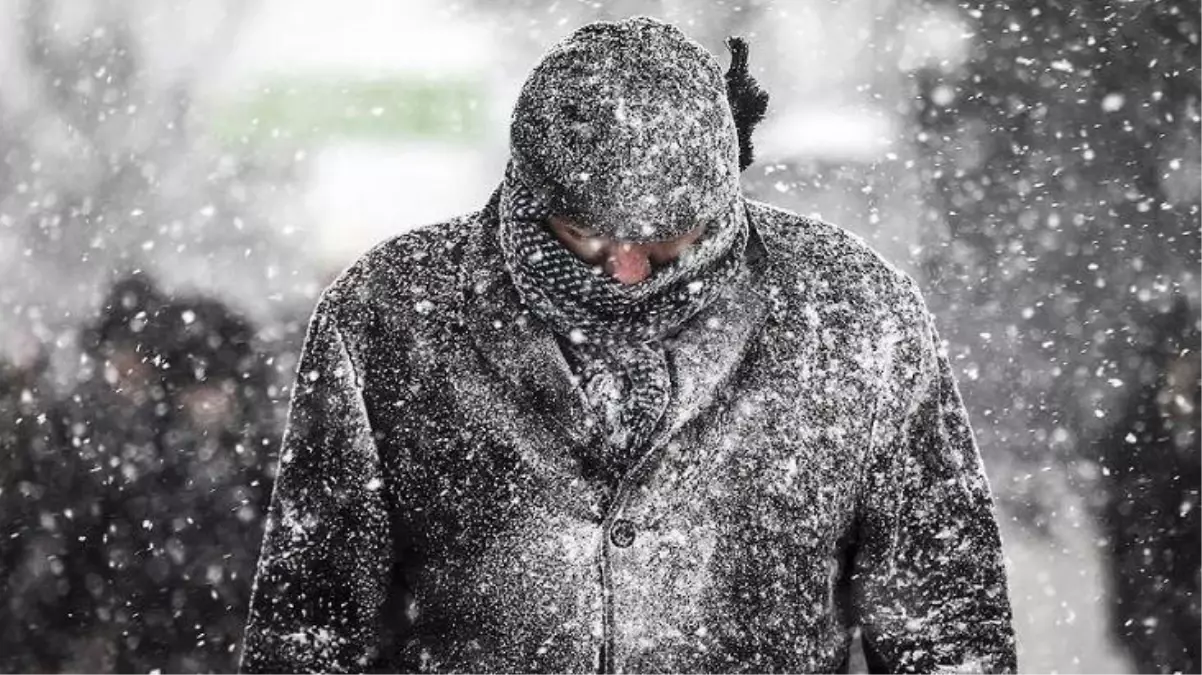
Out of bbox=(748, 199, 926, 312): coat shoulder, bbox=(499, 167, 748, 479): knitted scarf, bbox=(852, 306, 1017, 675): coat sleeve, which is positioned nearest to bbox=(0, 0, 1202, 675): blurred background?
bbox=(748, 199, 926, 312): coat shoulder

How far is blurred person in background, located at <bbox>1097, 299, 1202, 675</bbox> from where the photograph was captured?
5.36 m

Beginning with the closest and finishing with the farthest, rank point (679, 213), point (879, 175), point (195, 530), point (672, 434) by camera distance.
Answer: point (679, 213) → point (672, 434) → point (879, 175) → point (195, 530)

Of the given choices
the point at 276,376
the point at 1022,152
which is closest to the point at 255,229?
the point at 276,376

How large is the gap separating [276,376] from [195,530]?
713 mm

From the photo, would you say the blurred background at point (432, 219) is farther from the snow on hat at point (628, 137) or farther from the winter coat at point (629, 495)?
the snow on hat at point (628, 137)

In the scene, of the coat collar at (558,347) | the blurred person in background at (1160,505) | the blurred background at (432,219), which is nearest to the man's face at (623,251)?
the coat collar at (558,347)

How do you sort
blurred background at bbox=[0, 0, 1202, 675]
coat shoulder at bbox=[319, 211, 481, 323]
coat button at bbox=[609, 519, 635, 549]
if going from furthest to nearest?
1. blurred background at bbox=[0, 0, 1202, 675]
2. coat shoulder at bbox=[319, 211, 481, 323]
3. coat button at bbox=[609, 519, 635, 549]

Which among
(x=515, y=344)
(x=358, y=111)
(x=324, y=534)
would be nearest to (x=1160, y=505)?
(x=358, y=111)

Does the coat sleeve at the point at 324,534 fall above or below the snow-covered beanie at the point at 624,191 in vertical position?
below

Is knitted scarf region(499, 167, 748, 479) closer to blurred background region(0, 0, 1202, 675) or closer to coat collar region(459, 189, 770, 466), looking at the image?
coat collar region(459, 189, 770, 466)

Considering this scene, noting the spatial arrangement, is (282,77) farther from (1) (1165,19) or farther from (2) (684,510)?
(2) (684,510)

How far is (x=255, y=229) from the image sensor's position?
5945 millimetres

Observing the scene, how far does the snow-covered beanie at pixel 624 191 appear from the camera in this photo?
1.76 m

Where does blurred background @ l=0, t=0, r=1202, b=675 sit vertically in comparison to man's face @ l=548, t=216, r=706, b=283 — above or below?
above
